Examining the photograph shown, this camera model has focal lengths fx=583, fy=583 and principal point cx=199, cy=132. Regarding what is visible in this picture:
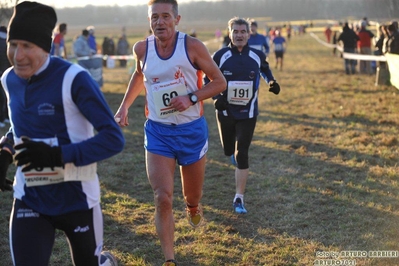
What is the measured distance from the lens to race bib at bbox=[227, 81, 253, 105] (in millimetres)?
6434

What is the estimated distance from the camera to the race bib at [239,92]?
6434 millimetres

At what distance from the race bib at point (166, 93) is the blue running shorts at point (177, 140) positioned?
131mm

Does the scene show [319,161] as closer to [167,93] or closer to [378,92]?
[167,93]

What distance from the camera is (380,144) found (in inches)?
393

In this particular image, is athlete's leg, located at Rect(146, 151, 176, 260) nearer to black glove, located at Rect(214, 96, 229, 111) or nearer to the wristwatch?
the wristwatch

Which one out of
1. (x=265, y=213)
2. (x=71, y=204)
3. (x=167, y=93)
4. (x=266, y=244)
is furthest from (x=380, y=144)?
(x=71, y=204)

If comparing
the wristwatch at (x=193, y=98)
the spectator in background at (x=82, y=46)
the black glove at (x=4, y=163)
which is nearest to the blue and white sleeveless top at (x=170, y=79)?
the wristwatch at (x=193, y=98)

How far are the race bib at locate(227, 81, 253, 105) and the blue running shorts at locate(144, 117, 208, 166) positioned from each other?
1689mm

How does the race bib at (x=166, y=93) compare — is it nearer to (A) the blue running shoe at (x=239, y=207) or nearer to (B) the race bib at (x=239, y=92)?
(B) the race bib at (x=239, y=92)

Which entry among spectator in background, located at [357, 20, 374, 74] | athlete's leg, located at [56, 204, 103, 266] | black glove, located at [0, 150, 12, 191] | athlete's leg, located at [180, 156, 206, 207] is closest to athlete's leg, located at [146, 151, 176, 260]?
athlete's leg, located at [180, 156, 206, 207]

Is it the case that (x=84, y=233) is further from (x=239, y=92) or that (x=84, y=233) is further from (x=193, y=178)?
(x=239, y=92)

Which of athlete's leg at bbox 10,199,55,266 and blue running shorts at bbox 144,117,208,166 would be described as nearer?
→ athlete's leg at bbox 10,199,55,266

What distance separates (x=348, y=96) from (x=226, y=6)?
51108 mm

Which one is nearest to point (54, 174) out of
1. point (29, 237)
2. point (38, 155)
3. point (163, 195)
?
point (38, 155)
